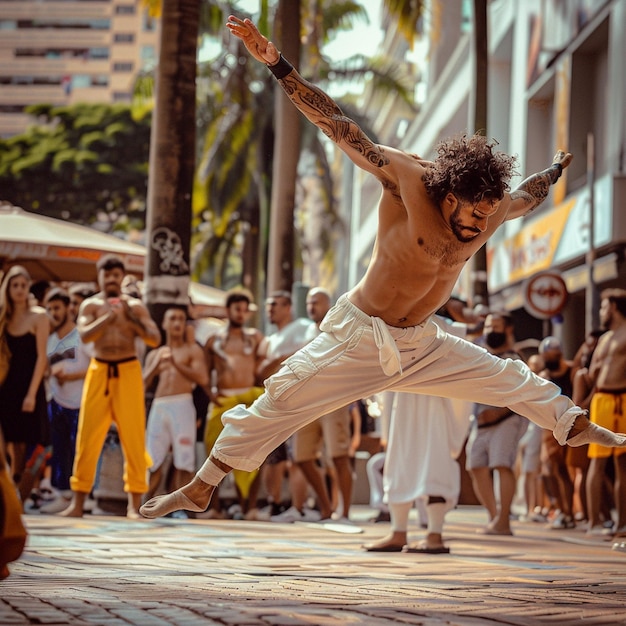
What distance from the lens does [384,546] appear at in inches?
355

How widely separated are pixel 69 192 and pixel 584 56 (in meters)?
31.8

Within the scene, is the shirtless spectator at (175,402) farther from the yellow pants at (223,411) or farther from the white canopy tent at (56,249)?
the white canopy tent at (56,249)

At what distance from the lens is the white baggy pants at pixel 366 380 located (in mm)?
6551

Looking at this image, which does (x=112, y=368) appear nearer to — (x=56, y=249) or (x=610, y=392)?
(x=610, y=392)

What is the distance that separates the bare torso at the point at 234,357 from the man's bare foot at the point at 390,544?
163 inches

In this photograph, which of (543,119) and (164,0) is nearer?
(164,0)

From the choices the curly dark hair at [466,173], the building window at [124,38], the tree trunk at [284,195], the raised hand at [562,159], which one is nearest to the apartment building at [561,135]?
the tree trunk at [284,195]

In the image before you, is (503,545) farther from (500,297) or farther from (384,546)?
(500,297)

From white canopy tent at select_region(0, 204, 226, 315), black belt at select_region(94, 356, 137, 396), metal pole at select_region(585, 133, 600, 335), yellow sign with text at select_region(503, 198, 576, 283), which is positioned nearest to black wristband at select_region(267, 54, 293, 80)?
black belt at select_region(94, 356, 137, 396)

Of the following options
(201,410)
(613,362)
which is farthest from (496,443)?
(201,410)

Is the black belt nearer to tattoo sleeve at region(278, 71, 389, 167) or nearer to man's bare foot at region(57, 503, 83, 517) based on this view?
man's bare foot at region(57, 503, 83, 517)

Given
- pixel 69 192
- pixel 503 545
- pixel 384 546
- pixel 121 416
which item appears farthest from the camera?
pixel 69 192

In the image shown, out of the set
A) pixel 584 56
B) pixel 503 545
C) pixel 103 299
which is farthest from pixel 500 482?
pixel 584 56

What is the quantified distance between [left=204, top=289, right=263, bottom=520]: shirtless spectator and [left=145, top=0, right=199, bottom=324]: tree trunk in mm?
594
